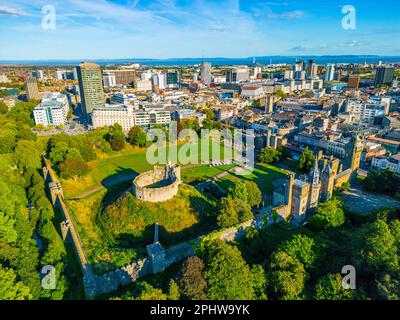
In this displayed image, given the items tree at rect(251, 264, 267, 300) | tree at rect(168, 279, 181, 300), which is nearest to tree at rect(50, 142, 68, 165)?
tree at rect(168, 279, 181, 300)

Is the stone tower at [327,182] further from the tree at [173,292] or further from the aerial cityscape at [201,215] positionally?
the tree at [173,292]

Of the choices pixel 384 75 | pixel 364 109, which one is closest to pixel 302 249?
pixel 364 109

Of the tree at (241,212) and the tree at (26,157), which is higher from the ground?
the tree at (26,157)

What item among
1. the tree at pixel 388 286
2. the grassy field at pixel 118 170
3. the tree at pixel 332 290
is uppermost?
the tree at pixel 388 286

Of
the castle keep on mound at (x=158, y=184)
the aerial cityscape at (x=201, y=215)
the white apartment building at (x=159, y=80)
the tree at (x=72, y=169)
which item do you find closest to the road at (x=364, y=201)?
the aerial cityscape at (x=201, y=215)

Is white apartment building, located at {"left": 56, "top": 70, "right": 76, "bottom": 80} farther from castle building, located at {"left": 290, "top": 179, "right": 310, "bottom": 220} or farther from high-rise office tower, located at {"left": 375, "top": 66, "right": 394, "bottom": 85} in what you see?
castle building, located at {"left": 290, "top": 179, "right": 310, "bottom": 220}
